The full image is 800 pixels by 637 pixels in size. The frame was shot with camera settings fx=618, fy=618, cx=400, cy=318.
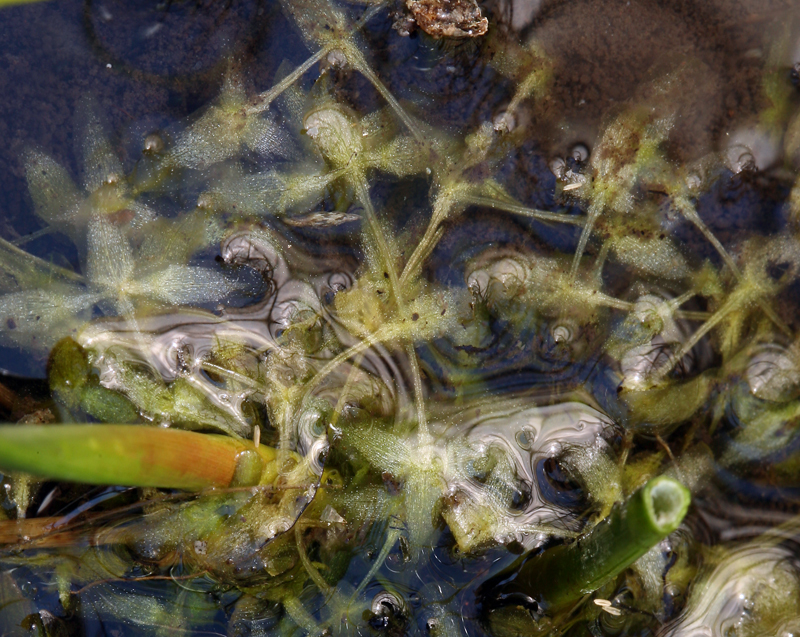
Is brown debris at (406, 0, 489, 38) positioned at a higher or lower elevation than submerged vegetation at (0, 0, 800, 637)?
higher

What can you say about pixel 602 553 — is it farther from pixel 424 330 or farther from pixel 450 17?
pixel 450 17

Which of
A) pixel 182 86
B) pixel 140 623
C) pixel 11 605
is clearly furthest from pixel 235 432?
pixel 182 86

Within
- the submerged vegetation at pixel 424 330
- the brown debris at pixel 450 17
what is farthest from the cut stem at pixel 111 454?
the brown debris at pixel 450 17

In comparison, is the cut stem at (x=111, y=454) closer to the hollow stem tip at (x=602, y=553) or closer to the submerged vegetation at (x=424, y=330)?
the submerged vegetation at (x=424, y=330)

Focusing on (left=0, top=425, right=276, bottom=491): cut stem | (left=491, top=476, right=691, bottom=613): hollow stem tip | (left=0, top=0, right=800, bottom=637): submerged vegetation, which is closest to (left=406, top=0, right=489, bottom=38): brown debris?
(left=0, top=0, right=800, bottom=637): submerged vegetation

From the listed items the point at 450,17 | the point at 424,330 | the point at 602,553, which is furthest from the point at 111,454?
the point at 450,17

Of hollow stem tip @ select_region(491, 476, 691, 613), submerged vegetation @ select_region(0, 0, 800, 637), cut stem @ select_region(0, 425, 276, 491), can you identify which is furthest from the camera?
submerged vegetation @ select_region(0, 0, 800, 637)

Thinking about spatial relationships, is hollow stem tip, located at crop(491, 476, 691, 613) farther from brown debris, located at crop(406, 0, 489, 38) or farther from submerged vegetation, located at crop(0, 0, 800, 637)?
brown debris, located at crop(406, 0, 489, 38)
